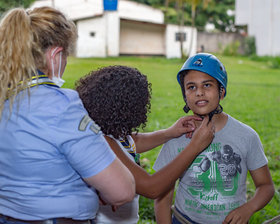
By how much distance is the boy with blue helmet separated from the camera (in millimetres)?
1807

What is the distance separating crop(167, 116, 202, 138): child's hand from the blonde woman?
2.27 feet

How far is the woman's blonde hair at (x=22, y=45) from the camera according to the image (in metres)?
1.18

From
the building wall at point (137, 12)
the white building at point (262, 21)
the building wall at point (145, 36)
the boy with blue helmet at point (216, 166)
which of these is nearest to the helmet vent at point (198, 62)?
the boy with blue helmet at point (216, 166)

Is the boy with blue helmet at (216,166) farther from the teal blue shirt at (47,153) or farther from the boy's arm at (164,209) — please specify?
the teal blue shirt at (47,153)

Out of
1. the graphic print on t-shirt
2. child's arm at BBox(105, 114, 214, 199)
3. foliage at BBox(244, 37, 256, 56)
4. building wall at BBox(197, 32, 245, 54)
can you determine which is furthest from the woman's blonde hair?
foliage at BBox(244, 37, 256, 56)

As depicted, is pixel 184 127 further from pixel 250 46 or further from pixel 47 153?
pixel 250 46

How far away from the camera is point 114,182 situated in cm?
120

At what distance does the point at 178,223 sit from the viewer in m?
1.91

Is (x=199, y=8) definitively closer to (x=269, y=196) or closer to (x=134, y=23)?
(x=134, y=23)

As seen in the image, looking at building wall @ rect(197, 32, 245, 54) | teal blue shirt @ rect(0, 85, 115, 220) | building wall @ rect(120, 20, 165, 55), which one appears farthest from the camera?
building wall @ rect(197, 32, 245, 54)

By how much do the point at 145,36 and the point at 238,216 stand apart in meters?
18.1

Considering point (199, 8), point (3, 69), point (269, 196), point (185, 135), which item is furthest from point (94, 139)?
point (199, 8)

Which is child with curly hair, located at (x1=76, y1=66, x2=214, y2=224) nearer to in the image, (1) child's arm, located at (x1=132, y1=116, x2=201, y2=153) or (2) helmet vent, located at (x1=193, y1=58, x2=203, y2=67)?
(1) child's arm, located at (x1=132, y1=116, x2=201, y2=153)

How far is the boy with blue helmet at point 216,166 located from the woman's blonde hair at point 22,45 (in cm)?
83
